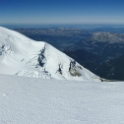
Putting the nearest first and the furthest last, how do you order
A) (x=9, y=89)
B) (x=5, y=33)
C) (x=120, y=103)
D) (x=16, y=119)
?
(x=16, y=119)
(x=120, y=103)
(x=9, y=89)
(x=5, y=33)

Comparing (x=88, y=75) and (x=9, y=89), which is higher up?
(x=9, y=89)

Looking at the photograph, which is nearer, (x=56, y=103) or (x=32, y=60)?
(x=56, y=103)

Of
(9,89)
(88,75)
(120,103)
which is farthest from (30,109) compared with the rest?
(88,75)

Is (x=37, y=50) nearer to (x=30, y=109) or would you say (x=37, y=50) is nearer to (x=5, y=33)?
(x=5, y=33)

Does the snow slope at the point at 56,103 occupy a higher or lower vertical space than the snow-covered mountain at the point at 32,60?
higher

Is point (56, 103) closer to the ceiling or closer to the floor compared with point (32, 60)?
closer to the ceiling
